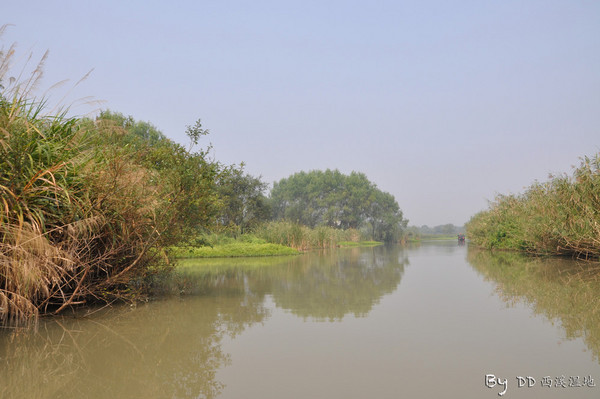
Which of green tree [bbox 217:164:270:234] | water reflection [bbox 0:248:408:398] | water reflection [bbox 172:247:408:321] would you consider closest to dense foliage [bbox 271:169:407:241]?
green tree [bbox 217:164:270:234]

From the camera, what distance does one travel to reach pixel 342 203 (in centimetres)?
7938

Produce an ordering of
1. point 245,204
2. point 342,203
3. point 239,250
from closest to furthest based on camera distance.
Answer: point 239,250 → point 245,204 → point 342,203

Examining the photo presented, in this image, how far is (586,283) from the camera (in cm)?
1130

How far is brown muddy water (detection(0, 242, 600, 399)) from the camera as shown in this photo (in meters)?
4.41

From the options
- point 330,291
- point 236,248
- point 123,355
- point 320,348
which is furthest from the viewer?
point 236,248

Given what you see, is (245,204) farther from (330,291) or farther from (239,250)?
(330,291)

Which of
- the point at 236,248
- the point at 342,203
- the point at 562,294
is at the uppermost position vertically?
the point at 342,203

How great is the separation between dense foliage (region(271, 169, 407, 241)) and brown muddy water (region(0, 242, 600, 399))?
64.4 meters

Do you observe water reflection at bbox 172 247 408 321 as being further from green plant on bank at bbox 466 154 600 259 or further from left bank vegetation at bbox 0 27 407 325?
green plant on bank at bbox 466 154 600 259

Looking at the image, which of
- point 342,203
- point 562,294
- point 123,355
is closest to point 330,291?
point 562,294

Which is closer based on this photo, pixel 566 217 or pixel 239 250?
pixel 566 217

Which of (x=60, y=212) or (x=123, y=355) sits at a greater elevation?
(x=60, y=212)

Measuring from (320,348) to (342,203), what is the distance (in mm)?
73975

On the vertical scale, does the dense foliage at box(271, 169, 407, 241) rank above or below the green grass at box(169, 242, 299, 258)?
above
